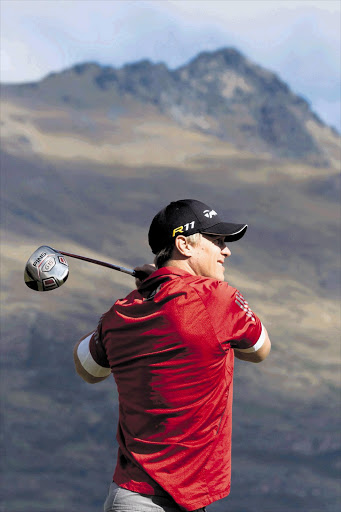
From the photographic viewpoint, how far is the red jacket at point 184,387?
194cm

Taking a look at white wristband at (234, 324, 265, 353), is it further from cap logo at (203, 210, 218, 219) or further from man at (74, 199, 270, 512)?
cap logo at (203, 210, 218, 219)

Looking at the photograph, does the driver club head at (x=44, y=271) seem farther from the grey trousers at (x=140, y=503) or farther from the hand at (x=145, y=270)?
the grey trousers at (x=140, y=503)

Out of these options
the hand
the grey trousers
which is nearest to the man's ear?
the hand

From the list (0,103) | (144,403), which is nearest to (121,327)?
(144,403)

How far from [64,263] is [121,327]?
18.4 inches

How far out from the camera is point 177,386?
1.96 meters

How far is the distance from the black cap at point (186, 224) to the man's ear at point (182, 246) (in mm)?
11

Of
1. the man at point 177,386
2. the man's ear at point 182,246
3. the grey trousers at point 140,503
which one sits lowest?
the grey trousers at point 140,503

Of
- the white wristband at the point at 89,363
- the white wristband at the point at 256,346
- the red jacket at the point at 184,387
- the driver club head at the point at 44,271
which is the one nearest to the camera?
the red jacket at the point at 184,387

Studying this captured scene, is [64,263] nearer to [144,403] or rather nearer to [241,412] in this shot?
[144,403]

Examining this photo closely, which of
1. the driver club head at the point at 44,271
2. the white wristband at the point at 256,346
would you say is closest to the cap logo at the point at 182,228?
the white wristband at the point at 256,346

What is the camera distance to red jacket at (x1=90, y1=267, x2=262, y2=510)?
1940mm

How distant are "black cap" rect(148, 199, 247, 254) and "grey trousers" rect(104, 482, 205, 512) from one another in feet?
2.04

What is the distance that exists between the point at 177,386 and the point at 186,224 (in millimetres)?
419
